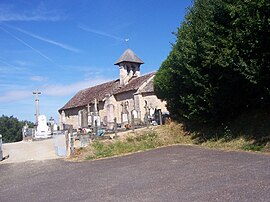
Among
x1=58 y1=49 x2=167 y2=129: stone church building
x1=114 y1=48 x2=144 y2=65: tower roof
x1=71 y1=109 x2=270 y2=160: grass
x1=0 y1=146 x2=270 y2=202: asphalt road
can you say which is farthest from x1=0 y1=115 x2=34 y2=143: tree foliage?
x1=0 y1=146 x2=270 y2=202: asphalt road

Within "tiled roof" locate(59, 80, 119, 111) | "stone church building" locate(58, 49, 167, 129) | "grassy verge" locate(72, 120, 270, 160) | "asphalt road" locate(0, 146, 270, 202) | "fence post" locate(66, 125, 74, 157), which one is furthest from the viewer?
"tiled roof" locate(59, 80, 119, 111)

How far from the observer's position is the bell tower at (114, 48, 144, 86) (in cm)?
4071

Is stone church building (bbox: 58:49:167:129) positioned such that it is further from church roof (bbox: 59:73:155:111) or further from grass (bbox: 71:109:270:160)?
grass (bbox: 71:109:270:160)

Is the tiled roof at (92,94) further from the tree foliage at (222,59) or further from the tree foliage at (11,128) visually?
the tree foliage at (11,128)

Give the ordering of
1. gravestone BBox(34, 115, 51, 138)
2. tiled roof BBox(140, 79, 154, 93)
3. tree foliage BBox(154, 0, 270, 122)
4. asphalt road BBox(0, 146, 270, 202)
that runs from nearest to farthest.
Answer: asphalt road BBox(0, 146, 270, 202) < tree foliage BBox(154, 0, 270, 122) < gravestone BBox(34, 115, 51, 138) < tiled roof BBox(140, 79, 154, 93)

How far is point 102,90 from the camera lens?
42438 millimetres

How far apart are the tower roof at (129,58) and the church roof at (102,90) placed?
2.92 meters

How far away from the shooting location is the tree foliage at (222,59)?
39.4 feet

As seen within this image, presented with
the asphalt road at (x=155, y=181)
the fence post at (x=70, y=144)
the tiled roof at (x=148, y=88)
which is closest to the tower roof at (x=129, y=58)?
the tiled roof at (x=148, y=88)

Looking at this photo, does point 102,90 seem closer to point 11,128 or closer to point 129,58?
point 129,58

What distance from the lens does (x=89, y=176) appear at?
31.9ft

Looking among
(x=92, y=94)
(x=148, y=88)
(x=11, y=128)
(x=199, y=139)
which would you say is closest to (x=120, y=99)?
(x=148, y=88)

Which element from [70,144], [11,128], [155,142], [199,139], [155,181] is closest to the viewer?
[155,181]

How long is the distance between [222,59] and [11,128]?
83.5 metres
